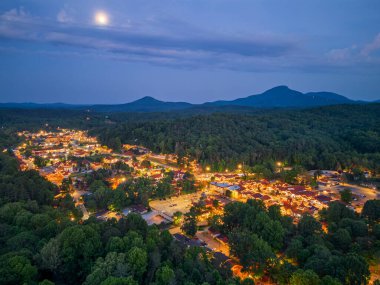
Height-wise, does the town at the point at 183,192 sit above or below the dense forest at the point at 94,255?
below

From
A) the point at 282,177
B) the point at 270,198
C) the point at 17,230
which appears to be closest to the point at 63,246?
the point at 17,230

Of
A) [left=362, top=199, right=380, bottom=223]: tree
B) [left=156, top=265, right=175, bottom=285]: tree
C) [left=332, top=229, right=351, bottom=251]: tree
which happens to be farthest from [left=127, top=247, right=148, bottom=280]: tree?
[left=362, top=199, right=380, bottom=223]: tree

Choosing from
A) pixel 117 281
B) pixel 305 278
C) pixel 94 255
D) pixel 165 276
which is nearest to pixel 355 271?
pixel 305 278

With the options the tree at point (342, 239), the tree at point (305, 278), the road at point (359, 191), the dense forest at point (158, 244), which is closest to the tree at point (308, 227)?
the dense forest at point (158, 244)

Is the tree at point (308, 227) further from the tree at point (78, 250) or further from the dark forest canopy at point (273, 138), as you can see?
the dark forest canopy at point (273, 138)

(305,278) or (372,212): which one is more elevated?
(305,278)

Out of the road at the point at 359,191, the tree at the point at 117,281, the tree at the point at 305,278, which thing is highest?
the tree at the point at 117,281

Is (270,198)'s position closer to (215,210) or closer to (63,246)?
(215,210)

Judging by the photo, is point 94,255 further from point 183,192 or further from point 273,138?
point 273,138
